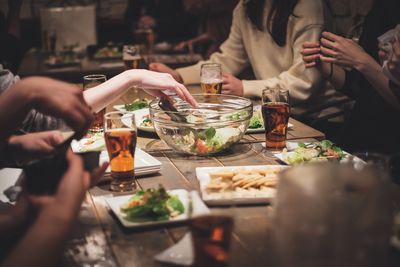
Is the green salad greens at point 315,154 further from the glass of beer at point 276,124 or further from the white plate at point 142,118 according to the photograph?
the white plate at point 142,118

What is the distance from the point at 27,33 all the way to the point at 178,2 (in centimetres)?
187

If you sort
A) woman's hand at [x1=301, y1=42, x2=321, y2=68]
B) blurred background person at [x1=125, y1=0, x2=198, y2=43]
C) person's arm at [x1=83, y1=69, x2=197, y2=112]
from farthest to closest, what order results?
blurred background person at [x1=125, y1=0, x2=198, y2=43] → woman's hand at [x1=301, y1=42, x2=321, y2=68] → person's arm at [x1=83, y1=69, x2=197, y2=112]

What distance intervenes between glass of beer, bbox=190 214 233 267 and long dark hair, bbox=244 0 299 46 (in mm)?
2215

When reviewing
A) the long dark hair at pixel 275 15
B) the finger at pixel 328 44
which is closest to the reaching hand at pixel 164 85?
the finger at pixel 328 44

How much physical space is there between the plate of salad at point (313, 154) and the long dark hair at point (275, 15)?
1449 mm

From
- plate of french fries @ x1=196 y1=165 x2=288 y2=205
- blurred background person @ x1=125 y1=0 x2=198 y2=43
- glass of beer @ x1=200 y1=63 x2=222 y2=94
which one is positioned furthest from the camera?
blurred background person @ x1=125 y1=0 x2=198 y2=43

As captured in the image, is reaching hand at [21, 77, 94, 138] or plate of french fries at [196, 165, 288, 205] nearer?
reaching hand at [21, 77, 94, 138]

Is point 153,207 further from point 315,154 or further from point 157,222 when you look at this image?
point 315,154

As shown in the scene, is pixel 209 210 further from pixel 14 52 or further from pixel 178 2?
pixel 178 2

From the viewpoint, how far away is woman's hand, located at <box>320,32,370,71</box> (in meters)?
2.56

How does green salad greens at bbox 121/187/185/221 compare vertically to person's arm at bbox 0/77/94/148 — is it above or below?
below

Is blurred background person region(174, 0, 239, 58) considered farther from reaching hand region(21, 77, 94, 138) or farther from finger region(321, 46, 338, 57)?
reaching hand region(21, 77, 94, 138)

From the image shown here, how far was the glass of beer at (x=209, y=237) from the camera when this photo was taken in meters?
0.98

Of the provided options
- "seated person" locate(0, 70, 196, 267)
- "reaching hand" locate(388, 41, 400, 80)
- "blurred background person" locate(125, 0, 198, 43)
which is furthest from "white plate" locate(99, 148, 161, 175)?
"blurred background person" locate(125, 0, 198, 43)
